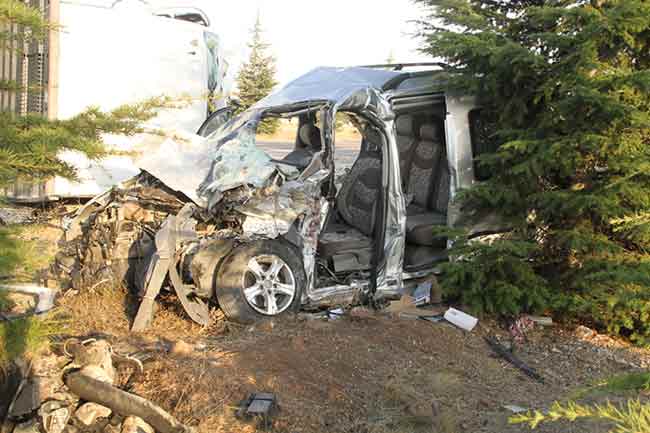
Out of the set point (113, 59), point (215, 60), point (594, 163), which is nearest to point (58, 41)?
point (113, 59)

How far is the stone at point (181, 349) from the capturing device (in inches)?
207

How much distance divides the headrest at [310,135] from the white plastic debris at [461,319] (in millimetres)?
2179

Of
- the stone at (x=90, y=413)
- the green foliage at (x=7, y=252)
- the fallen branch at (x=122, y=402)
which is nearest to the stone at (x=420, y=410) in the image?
the fallen branch at (x=122, y=402)

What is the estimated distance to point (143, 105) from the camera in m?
3.22

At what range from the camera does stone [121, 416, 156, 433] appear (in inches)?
154

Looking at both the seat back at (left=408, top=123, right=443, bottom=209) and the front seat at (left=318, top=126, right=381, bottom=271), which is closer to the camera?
the front seat at (left=318, top=126, right=381, bottom=271)

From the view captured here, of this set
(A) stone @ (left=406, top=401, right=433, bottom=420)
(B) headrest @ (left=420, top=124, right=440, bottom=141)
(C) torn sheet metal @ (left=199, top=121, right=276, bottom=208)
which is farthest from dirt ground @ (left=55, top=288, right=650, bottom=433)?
(B) headrest @ (left=420, top=124, right=440, bottom=141)

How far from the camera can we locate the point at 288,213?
630 cm

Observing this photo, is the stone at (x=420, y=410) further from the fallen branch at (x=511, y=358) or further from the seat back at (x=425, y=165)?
the seat back at (x=425, y=165)

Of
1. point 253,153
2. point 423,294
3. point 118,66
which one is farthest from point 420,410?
point 118,66

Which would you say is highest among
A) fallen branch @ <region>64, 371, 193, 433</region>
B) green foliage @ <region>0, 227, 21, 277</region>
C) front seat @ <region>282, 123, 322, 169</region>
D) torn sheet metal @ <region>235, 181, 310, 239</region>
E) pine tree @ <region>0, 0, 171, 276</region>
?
front seat @ <region>282, 123, 322, 169</region>

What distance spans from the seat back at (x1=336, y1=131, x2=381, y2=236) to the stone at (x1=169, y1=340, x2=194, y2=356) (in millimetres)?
2554

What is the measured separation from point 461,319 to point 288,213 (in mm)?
2027

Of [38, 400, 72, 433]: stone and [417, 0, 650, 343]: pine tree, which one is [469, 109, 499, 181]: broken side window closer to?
[417, 0, 650, 343]: pine tree
